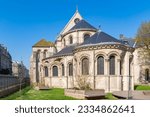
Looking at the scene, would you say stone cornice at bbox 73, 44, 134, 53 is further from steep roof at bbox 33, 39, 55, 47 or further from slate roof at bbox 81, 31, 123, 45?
steep roof at bbox 33, 39, 55, 47

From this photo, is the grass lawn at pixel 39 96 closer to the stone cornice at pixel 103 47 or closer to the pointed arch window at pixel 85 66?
the pointed arch window at pixel 85 66

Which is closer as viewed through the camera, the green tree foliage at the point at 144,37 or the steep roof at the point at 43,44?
the green tree foliage at the point at 144,37

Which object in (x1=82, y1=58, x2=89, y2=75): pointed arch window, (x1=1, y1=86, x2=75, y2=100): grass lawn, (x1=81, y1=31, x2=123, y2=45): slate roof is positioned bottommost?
(x1=1, y1=86, x2=75, y2=100): grass lawn

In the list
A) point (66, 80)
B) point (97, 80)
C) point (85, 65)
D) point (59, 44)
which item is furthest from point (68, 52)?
point (59, 44)

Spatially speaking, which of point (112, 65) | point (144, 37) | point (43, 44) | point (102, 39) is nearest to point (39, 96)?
point (112, 65)

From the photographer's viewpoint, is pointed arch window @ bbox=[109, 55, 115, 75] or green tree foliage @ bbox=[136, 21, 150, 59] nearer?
pointed arch window @ bbox=[109, 55, 115, 75]

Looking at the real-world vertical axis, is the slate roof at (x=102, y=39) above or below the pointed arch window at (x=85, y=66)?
above

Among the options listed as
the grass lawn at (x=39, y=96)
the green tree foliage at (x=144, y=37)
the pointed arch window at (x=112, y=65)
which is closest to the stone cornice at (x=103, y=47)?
the pointed arch window at (x=112, y=65)

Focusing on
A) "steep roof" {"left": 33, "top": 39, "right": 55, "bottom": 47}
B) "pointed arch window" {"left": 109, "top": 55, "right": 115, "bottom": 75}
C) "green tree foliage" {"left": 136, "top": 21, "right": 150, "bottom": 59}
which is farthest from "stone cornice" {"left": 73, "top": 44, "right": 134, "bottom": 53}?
"steep roof" {"left": 33, "top": 39, "right": 55, "bottom": 47}

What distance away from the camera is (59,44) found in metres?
41.4

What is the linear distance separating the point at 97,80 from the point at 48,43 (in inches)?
908

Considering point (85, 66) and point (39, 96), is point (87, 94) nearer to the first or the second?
point (39, 96)

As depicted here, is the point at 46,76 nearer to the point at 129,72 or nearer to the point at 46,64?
the point at 46,64

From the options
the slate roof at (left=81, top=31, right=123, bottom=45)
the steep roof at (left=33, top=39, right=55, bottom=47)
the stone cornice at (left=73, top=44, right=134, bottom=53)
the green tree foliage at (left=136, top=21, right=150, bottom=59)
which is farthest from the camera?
the steep roof at (left=33, top=39, right=55, bottom=47)
